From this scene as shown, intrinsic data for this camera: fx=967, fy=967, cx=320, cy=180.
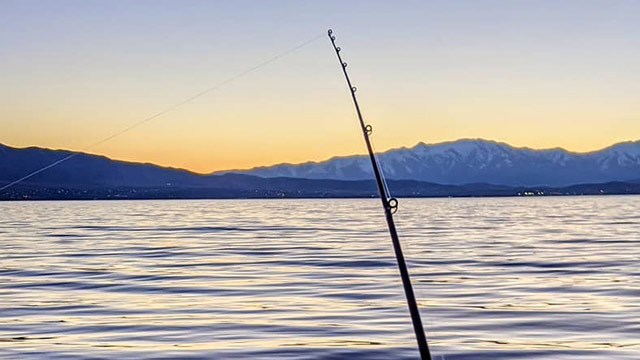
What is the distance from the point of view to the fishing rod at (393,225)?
675cm

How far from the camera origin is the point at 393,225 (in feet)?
26.1

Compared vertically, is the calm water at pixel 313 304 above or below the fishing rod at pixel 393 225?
below

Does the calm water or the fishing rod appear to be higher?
the fishing rod

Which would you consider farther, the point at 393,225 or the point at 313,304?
the point at 313,304

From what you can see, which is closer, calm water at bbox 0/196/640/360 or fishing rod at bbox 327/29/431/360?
fishing rod at bbox 327/29/431/360

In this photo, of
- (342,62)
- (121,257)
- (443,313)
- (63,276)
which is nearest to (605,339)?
(443,313)

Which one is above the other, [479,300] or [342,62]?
[342,62]

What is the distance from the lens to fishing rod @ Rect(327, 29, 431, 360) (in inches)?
266

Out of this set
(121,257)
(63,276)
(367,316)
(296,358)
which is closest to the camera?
(296,358)

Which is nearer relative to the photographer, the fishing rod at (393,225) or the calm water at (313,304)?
the fishing rod at (393,225)

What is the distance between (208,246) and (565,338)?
1008 inches

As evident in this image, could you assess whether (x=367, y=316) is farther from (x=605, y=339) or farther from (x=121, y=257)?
(x=121, y=257)

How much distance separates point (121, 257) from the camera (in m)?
32.0

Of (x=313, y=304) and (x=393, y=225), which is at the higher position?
(x=393, y=225)
